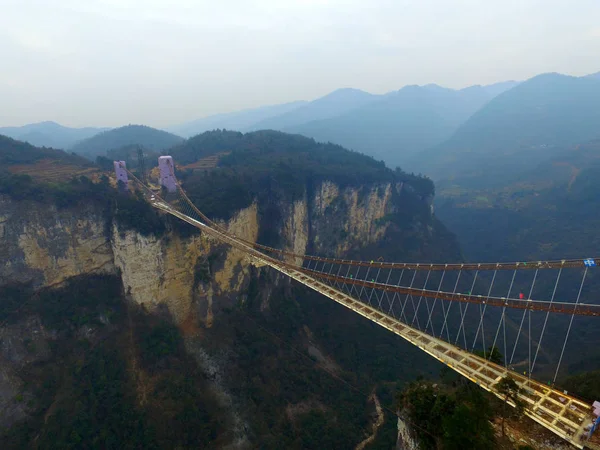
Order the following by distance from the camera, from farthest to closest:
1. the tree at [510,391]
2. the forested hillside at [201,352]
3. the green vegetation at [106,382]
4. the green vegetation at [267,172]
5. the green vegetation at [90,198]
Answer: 1. the green vegetation at [267,172]
2. the green vegetation at [90,198]
3. the forested hillside at [201,352]
4. the green vegetation at [106,382]
5. the tree at [510,391]

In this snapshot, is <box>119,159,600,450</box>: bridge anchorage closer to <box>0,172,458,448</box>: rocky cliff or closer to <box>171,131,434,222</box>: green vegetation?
<box>0,172,458,448</box>: rocky cliff

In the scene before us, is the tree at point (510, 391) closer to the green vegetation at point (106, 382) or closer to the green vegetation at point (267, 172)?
the green vegetation at point (106, 382)

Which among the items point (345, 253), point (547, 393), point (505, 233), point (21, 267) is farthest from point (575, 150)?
point (21, 267)

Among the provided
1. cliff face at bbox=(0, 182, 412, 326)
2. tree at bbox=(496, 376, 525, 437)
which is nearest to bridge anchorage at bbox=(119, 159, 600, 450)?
tree at bbox=(496, 376, 525, 437)

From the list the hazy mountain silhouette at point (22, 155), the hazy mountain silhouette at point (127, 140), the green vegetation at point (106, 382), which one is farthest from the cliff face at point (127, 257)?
the hazy mountain silhouette at point (127, 140)

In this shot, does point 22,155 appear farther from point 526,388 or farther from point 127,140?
point 127,140

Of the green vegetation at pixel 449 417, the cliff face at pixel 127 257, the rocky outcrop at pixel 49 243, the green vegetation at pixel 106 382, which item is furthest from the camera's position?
the cliff face at pixel 127 257

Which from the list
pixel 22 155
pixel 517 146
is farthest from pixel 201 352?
pixel 517 146

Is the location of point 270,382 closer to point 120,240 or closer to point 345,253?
point 120,240
